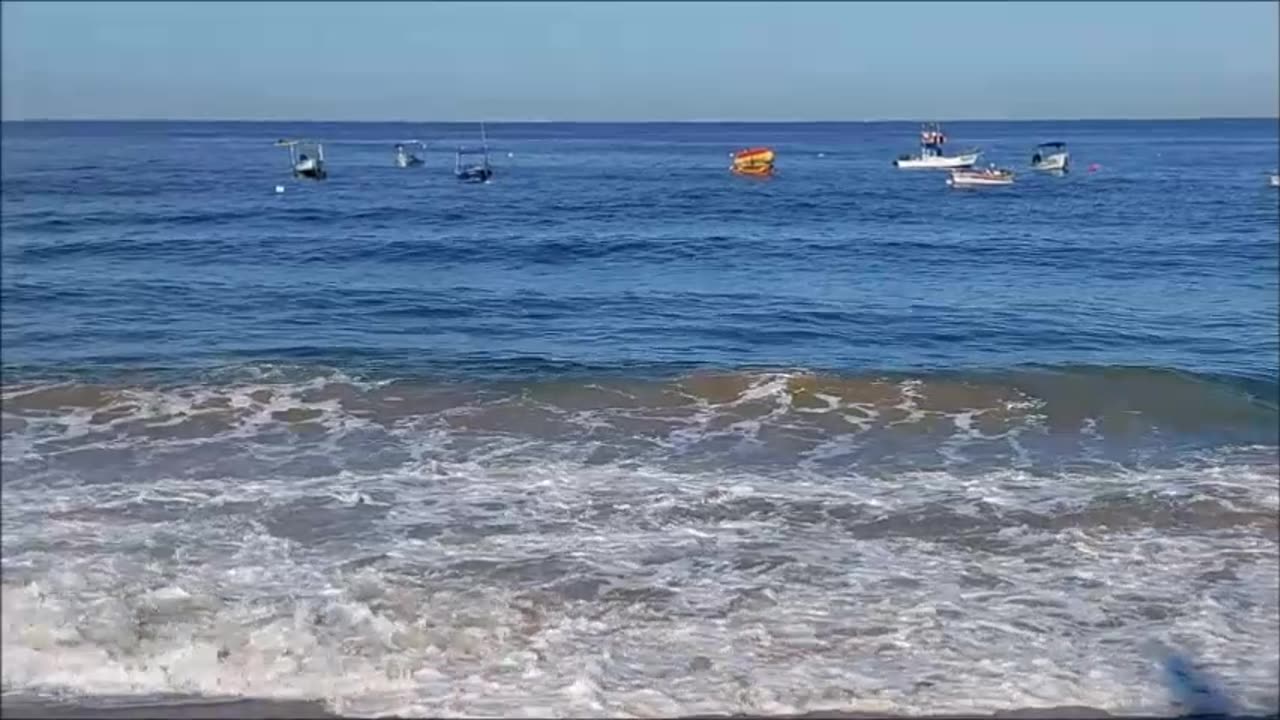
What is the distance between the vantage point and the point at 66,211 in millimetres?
33031

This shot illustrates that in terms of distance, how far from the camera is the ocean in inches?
306

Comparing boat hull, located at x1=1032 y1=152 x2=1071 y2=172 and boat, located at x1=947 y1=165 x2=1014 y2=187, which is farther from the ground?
boat hull, located at x1=1032 y1=152 x2=1071 y2=172

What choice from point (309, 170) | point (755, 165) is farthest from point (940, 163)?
point (309, 170)

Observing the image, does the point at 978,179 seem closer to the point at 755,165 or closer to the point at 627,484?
the point at 755,165

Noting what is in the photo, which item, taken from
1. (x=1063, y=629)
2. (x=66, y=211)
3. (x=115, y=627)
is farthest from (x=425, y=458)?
(x=66, y=211)

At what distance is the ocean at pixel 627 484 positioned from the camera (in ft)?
25.5

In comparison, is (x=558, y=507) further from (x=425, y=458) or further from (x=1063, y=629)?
(x=1063, y=629)

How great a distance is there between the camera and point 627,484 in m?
11.9

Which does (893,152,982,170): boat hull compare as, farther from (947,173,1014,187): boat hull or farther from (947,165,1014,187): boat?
(947,173,1014,187): boat hull

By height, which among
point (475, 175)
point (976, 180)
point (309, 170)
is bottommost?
point (976, 180)

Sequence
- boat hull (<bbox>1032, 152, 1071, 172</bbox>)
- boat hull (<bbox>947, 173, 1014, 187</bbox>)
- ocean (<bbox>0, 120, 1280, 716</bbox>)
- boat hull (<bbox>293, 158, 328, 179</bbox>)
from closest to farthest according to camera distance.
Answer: ocean (<bbox>0, 120, 1280, 716</bbox>), boat hull (<bbox>947, 173, 1014, 187</bbox>), boat hull (<bbox>293, 158, 328, 179</bbox>), boat hull (<bbox>1032, 152, 1071, 172</bbox>)

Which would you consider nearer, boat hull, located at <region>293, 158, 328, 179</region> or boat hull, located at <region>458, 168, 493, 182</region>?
boat hull, located at <region>293, 158, 328, 179</region>

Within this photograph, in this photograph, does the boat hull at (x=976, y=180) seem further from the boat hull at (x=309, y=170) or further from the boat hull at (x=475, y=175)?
the boat hull at (x=309, y=170)

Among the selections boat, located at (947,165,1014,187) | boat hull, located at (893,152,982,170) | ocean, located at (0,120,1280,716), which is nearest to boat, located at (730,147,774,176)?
boat hull, located at (893,152,982,170)
